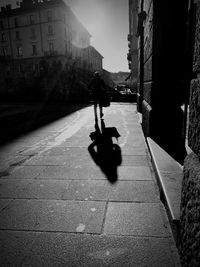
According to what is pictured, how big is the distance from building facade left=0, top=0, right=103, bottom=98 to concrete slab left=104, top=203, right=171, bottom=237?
38329 millimetres

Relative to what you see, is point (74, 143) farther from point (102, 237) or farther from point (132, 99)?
point (132, 99)

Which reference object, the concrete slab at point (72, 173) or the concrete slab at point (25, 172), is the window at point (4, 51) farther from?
the concrete slab at point (72, 173)

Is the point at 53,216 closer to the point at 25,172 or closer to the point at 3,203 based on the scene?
the point at 3,203

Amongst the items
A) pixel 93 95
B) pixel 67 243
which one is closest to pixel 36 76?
pixel 93 95

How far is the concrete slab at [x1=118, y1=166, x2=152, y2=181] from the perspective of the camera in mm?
3682

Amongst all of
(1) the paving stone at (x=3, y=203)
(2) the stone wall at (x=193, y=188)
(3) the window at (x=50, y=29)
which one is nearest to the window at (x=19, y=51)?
(3) the window at (x=50, y=29)

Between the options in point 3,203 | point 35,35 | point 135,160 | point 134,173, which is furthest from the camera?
point 35,35

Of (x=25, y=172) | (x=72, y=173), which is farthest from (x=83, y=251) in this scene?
(x=25, y=172)

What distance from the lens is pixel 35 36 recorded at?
4050 cm

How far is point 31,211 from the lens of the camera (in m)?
2.74

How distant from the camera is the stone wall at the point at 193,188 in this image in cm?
142

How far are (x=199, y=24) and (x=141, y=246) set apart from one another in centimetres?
188

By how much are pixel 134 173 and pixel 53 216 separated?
5.65 ft

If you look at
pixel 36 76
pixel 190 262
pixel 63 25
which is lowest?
pixel 190 262
